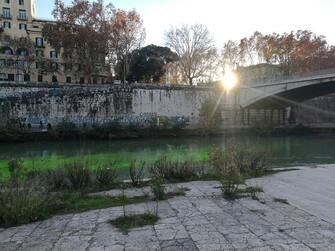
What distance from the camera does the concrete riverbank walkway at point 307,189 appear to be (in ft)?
19.4

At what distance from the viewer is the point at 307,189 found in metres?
7.54

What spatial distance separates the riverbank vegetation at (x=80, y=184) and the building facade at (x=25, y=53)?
4015 centimetres

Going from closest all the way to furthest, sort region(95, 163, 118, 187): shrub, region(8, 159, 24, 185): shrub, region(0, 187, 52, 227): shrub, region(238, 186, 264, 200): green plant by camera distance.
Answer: region(0, 187, 52, 227): shrub
region(238, 186, 264, 200): green plant
region(8, 159, 24, 185): shrub
region(95, 163, 118, 187): shrub

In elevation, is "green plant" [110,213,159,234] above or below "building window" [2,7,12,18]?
below

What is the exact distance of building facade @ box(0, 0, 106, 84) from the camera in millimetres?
46875

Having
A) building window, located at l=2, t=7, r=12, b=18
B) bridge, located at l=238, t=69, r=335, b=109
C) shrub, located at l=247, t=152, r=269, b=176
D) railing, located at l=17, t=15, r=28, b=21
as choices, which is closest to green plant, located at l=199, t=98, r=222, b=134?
bridge, located at l=238, t=69, r=335, b=109

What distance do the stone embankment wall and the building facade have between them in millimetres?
9534

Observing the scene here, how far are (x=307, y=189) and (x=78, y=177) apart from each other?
4834 millimetres

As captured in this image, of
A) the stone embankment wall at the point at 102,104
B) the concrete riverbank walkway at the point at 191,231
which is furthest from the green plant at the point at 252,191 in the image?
the stone embankment wall at the point at 102,104

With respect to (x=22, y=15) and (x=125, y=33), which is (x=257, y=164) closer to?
(x=125, y=33)

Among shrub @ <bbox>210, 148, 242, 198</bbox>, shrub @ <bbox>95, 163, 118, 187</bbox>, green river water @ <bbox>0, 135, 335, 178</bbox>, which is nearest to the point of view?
shrub @ <bbox>210, 148, 242, 198</bbox>

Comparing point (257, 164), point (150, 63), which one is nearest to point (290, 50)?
point (150, 63)

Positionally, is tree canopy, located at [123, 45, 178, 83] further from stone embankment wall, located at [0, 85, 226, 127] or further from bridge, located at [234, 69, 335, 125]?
bridge, located at [234, 69, 335, 125]

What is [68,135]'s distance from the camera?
32844mm
